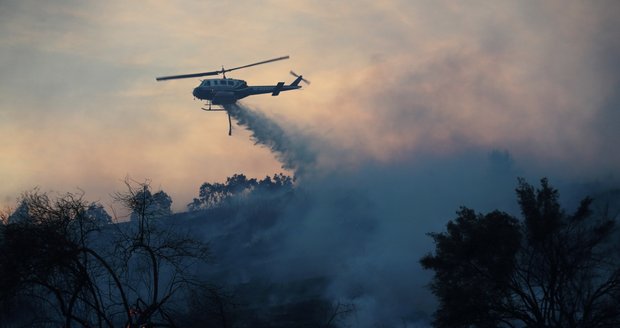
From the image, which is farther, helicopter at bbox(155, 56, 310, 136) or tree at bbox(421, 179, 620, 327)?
helicopter at bbox(155, 56, 310, 136)

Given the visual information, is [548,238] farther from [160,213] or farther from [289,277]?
[289,277]

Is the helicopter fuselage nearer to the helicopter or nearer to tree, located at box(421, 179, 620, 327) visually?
the helicopter

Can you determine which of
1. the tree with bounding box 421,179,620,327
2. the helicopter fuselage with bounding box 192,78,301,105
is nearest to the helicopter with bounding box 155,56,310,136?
the helicopter fuselage with bounding box 192,78,301,105

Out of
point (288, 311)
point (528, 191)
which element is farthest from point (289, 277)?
point (528, 191)

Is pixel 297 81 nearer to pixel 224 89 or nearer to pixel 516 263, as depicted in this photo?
pixel 224 89

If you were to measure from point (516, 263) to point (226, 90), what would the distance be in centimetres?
7117

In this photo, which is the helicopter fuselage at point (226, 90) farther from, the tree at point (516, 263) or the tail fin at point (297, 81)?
the tree at point (516, 263)

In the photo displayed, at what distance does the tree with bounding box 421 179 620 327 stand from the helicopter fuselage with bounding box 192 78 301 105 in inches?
2579

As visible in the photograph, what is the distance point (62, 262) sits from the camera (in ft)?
65.5

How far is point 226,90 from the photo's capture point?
10294 cm

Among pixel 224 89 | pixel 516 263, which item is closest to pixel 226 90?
pixel 224 89

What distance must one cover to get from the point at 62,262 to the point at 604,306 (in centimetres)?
3282

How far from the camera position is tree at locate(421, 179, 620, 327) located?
38.3 meters

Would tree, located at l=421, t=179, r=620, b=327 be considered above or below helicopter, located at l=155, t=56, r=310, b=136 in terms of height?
below
